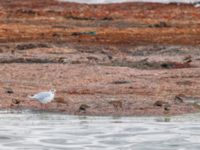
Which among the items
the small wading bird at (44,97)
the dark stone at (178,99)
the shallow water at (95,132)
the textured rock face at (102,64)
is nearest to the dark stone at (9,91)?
the textured rock face at (102,64)

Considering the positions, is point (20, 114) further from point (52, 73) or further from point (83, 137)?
point (52, 73)

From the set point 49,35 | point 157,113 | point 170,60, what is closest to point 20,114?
point 157,113

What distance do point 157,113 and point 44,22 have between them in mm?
35146

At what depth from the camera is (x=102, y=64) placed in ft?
94.4

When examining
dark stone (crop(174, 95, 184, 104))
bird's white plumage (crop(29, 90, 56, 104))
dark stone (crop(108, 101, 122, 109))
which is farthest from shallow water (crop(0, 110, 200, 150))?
dark stone (crop(174, 95, 184, 104))

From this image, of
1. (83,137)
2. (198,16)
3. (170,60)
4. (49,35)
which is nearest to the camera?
(83,137)

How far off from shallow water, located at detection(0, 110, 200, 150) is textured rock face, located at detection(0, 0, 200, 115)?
2.76ft

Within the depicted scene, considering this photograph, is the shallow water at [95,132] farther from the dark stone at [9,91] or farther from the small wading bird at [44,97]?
the dark stone at [9,91]

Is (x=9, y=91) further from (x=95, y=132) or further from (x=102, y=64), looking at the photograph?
(x=102, y=64)

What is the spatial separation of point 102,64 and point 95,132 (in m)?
12.5

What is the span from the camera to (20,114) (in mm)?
18609

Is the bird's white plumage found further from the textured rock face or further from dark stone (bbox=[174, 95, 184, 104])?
dark stone (bbox=[174, 95, 184, 104])

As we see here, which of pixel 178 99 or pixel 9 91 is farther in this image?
pixel 9 91

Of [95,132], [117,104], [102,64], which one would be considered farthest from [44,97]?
[102,64]
